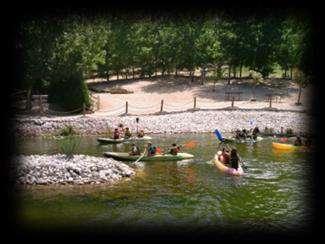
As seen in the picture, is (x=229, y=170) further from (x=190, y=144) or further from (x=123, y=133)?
(x=123, y=133)

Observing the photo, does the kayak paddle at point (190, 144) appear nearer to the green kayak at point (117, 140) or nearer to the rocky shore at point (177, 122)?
the green kayak at point (117, 140)

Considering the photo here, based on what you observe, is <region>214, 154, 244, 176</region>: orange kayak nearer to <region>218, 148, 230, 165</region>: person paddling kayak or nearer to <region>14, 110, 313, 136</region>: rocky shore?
<region>218, 148, 230, 165</region>: person paddling kayak

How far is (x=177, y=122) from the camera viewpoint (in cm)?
3691

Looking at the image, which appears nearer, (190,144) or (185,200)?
(185,200)

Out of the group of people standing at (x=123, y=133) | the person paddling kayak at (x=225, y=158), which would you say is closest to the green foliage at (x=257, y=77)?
the group of people standing at (x=123, y=133)

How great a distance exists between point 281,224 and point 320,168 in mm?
9560

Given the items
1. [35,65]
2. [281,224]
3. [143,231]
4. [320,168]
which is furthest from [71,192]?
[35,65]

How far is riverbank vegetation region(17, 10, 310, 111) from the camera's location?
127 feet

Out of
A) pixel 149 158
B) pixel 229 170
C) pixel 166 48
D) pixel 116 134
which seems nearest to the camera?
pixel 229 170

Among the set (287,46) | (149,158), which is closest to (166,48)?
(287,46)

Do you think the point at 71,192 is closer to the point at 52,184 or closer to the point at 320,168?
the point at 52,184

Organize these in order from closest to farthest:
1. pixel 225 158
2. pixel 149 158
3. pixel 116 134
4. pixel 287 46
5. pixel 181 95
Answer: pixel 225 158, pixel 149 158, pixel 116 134, pixel 181 95, pixel 287 46

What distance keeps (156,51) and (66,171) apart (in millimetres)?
32462

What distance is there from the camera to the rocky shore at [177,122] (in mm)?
34594
